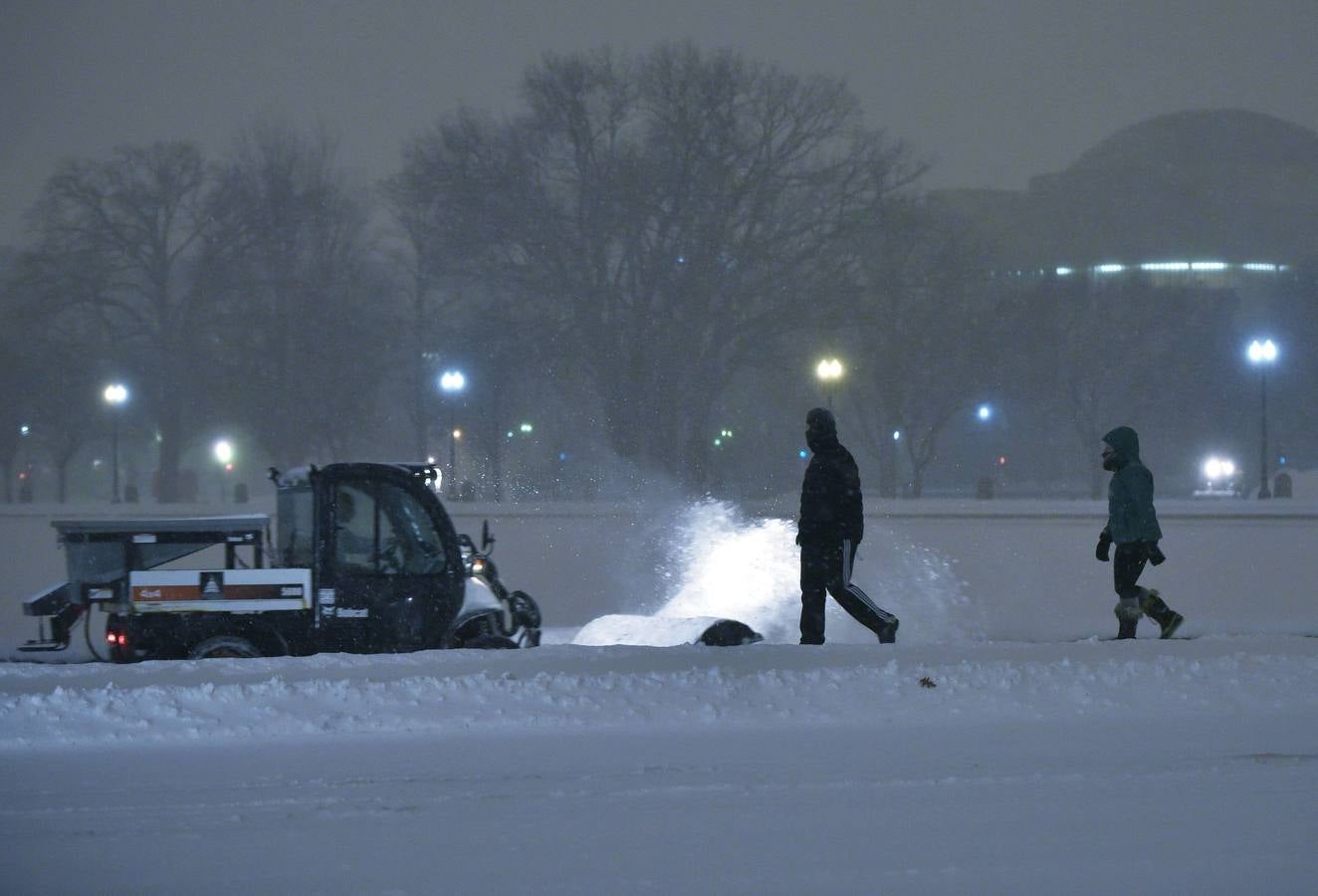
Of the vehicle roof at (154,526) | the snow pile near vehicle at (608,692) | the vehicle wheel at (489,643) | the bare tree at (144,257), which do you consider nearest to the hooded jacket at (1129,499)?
the snow pile near vehicle at (608,692)

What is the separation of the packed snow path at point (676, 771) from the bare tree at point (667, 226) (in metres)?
29.8

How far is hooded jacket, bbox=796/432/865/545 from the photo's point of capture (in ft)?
30.7

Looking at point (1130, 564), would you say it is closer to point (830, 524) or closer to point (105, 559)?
point (830, 524)

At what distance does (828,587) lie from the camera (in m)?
9.52

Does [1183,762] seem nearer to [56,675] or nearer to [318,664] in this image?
[318,664]

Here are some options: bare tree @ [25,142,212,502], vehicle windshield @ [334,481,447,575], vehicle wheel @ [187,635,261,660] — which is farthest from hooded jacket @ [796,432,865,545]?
bare tree @ [25,142,212,502]

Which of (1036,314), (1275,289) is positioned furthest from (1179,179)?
(1036,314)

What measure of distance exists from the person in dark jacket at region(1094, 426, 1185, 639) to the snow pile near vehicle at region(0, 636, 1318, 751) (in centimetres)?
152

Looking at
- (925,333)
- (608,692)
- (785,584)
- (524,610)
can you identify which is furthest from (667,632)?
(925,333)

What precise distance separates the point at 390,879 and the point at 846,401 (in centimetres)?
5128

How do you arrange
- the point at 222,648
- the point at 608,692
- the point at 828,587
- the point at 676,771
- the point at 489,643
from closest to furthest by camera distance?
the point at 676,771, the point at 608,692, the point at 222,648, the point at 828,587, the point at 489,643

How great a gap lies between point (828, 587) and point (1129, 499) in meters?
2.37

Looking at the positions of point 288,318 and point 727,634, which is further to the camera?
point 288,318

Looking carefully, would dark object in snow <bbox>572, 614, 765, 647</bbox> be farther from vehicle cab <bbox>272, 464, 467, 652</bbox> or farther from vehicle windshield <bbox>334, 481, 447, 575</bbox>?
vehicle windshield <bbox>334, 481, 447, 575</bbox>
